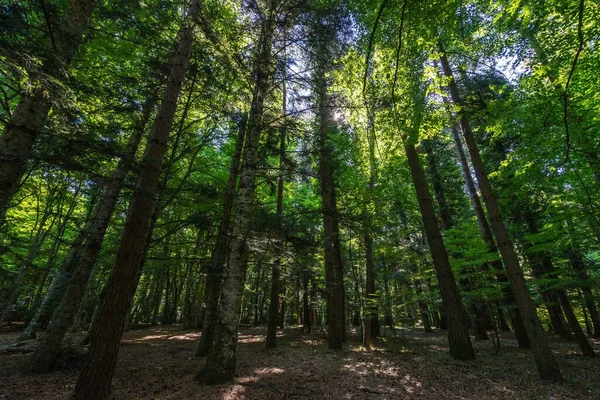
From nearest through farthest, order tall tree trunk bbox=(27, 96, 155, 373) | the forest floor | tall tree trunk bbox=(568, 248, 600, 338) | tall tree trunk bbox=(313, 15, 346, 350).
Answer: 1. the forest floor
2. tall tree trunk bbox=(27, 96, 155, 373)
3. tall tree trunk bbox=(313, 15, 346, 350)
4. tall tree trunk bbox=(568, 248, 600, 338)

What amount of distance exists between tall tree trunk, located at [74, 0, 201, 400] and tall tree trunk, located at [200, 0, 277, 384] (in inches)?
68.9

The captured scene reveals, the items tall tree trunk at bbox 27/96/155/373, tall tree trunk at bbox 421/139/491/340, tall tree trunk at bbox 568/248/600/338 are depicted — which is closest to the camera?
tall tree trunk at bbox 27/96/155/373

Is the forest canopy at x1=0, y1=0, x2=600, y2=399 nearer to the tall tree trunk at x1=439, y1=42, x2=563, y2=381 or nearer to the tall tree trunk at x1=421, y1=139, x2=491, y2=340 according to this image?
the tall tree trunk at x1=439, y1=42, x2=563, y2=381

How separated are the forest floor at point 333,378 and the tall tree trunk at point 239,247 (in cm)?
41

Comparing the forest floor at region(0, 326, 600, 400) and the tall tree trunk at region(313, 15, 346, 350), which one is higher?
the tall tree trunk at region(313, 15, 346, 350)

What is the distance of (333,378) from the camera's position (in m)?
6.28

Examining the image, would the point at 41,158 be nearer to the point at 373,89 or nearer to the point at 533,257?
the point at 373,89

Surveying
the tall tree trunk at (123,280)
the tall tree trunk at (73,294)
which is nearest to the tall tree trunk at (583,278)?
the tall tree trunk at (123,280)

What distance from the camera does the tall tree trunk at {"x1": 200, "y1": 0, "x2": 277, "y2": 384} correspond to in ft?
17.6

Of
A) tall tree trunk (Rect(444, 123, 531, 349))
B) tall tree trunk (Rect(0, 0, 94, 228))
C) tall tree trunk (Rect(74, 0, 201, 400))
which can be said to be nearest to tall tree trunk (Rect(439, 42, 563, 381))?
tall tree trunk (Rect(444, 123, 531, 349))

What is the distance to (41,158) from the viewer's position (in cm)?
314

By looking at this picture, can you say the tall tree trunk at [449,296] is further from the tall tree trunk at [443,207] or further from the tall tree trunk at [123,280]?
the tall tree trunk at [123,280]

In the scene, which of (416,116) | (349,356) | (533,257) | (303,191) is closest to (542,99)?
(416,116)

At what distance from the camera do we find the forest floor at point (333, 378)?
5.09m
